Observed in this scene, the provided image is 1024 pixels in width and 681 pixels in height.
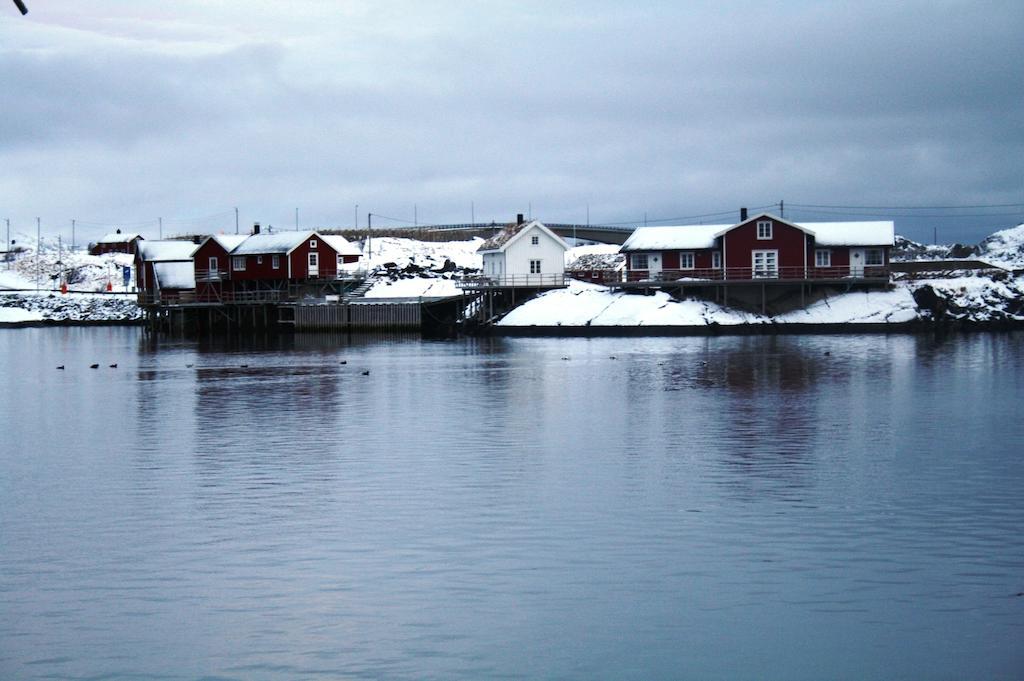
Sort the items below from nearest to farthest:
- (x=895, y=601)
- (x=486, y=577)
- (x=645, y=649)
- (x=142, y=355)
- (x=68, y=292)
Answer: (x=645, y=649) → (x=895, y=601) → (x=486, y=577) → (x=142, y=355) → (x=68, y=292)

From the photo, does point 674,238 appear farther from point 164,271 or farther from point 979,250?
point 979,250

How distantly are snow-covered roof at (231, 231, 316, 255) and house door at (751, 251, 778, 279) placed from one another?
112 ft

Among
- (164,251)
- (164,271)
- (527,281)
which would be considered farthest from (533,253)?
(164,251)

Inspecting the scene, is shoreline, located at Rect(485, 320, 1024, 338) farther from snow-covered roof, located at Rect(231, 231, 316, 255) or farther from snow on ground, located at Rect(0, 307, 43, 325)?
snow on ground, located at Rect(0, 307, 43, 325)

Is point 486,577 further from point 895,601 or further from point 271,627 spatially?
point 895,601

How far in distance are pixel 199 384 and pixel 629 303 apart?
38.3 meters

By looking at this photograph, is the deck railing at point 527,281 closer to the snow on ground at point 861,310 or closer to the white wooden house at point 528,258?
the white wooden house at point 528,258

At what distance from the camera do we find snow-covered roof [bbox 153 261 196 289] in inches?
3930

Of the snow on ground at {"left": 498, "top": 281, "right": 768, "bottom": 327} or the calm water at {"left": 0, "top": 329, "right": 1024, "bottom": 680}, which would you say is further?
the snow on ground at {"left": 498, "top": 281, "right": 768, "bottom": 327}

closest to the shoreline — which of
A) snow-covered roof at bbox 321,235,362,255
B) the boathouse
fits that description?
snow-covered roof at bbox 321,235,362,255

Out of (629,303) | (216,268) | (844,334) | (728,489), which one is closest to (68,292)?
(216,268)

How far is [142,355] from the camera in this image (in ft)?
222

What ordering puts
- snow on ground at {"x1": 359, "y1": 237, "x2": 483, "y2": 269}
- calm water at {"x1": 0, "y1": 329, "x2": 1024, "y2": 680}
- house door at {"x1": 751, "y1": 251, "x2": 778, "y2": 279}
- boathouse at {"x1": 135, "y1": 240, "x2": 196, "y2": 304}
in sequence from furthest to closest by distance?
snow on ground at {"x1": 359, "y1": 237, "x2": 483, "y2": 269}
boathouse at {"x1": 135, "y1": 240, "x2": 196, "y2": 304}
house door at {"x1": 751, "y1": 251, "x2": 778, "y2": 279}
calm water at {"x1": 0, "y1": 329, "x2": 1024, "y2": 680}

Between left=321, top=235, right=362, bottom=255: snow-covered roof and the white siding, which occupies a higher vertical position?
left=321, top=235, right=362, bottom=255: snow-covered roof
